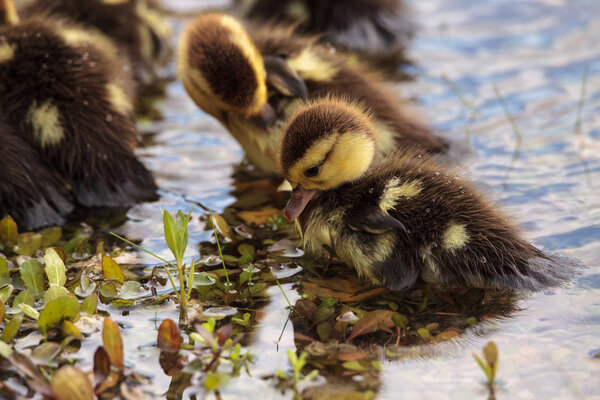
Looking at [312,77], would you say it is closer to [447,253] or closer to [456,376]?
[447,253]

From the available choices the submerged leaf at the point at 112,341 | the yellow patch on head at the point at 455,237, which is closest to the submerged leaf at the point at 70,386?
the submerged leaf at the point at 112,341

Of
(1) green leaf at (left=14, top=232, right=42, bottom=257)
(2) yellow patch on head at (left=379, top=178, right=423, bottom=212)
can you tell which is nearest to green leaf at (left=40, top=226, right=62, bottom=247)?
(1) green leaf at (left=14, top=232, right=42, bottom=257)

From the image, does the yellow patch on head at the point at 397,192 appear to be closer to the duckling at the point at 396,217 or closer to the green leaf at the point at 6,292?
the duckling at the point at 396,217

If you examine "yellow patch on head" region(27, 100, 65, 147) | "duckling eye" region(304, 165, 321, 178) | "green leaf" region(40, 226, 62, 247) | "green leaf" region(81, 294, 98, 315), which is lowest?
"green leaf" region(40, 226, 62, 247)

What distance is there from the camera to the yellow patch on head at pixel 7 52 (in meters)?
3.08

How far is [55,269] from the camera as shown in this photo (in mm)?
2457

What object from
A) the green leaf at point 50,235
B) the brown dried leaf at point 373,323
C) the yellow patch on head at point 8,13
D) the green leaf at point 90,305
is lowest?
the green leaf at point 50,235

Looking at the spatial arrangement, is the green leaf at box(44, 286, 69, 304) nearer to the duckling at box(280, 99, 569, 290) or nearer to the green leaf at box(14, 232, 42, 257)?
the green leaf at box(14, 232, 42, 257)

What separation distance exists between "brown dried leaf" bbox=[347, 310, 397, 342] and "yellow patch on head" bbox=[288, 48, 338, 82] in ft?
3.80

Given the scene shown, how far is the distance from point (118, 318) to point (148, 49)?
2418 millimetres

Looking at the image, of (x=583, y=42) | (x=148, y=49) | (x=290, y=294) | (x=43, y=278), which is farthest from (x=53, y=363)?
(x=583, y=42)

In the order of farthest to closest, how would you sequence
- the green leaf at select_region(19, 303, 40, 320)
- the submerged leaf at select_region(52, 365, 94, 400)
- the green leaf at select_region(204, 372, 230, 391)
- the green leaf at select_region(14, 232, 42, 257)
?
1. the green leaf at select_region(14, 232, 42, 257)
2. the green leaf at select_region(19, 303, 40, 320)
3. the green leaf at select_region(204, 372, 230, 391)
4. the submerged leaf at select_region(52, 365, 94, 400)

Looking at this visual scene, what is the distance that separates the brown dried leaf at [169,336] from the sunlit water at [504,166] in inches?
2.1

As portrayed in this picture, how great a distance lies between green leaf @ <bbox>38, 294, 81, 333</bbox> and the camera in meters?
2.21
